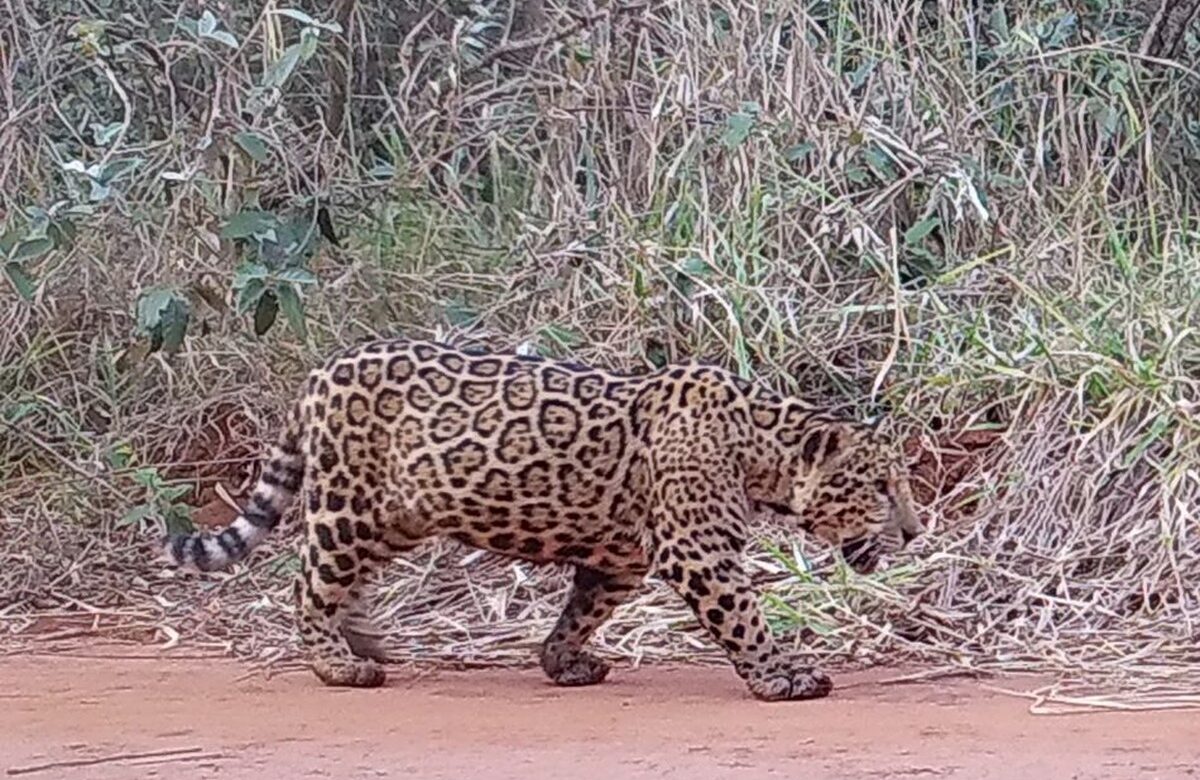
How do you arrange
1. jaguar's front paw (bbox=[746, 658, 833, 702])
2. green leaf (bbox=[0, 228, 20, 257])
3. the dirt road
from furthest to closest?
green leaf (bbox=[0, 228, 20, 257]) → jaguar's front paw (bbox=[746, 658, 833, 702]) → the dirt road

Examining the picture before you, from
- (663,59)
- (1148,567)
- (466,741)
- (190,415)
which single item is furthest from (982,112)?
(466,741)

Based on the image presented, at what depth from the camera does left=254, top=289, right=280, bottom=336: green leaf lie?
21.9 feet

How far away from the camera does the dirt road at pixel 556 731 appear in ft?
14.3

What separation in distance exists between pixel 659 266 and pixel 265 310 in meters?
1.39

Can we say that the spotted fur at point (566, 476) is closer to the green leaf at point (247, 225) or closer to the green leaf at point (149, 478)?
the green leaf at point (247, 225)

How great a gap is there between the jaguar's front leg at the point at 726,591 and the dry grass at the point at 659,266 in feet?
2.26

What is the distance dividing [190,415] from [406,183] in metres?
1.14

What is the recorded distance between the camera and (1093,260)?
7.53 metres

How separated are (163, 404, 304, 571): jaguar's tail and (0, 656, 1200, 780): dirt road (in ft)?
1.00

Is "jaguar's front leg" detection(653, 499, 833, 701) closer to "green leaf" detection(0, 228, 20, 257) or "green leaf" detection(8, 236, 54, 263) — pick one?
"green leaf" detection(8, 236, 54, 263)

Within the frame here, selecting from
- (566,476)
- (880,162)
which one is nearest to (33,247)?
(566,476)

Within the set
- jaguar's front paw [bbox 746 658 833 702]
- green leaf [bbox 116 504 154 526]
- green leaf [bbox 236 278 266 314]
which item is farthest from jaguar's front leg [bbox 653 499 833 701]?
green leaf [bbox 116 504 154 526]

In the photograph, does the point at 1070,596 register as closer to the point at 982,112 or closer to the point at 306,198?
the point at 982,112

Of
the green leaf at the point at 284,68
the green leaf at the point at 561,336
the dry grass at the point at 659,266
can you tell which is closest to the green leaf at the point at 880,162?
the dry grass at the point at 659,266
